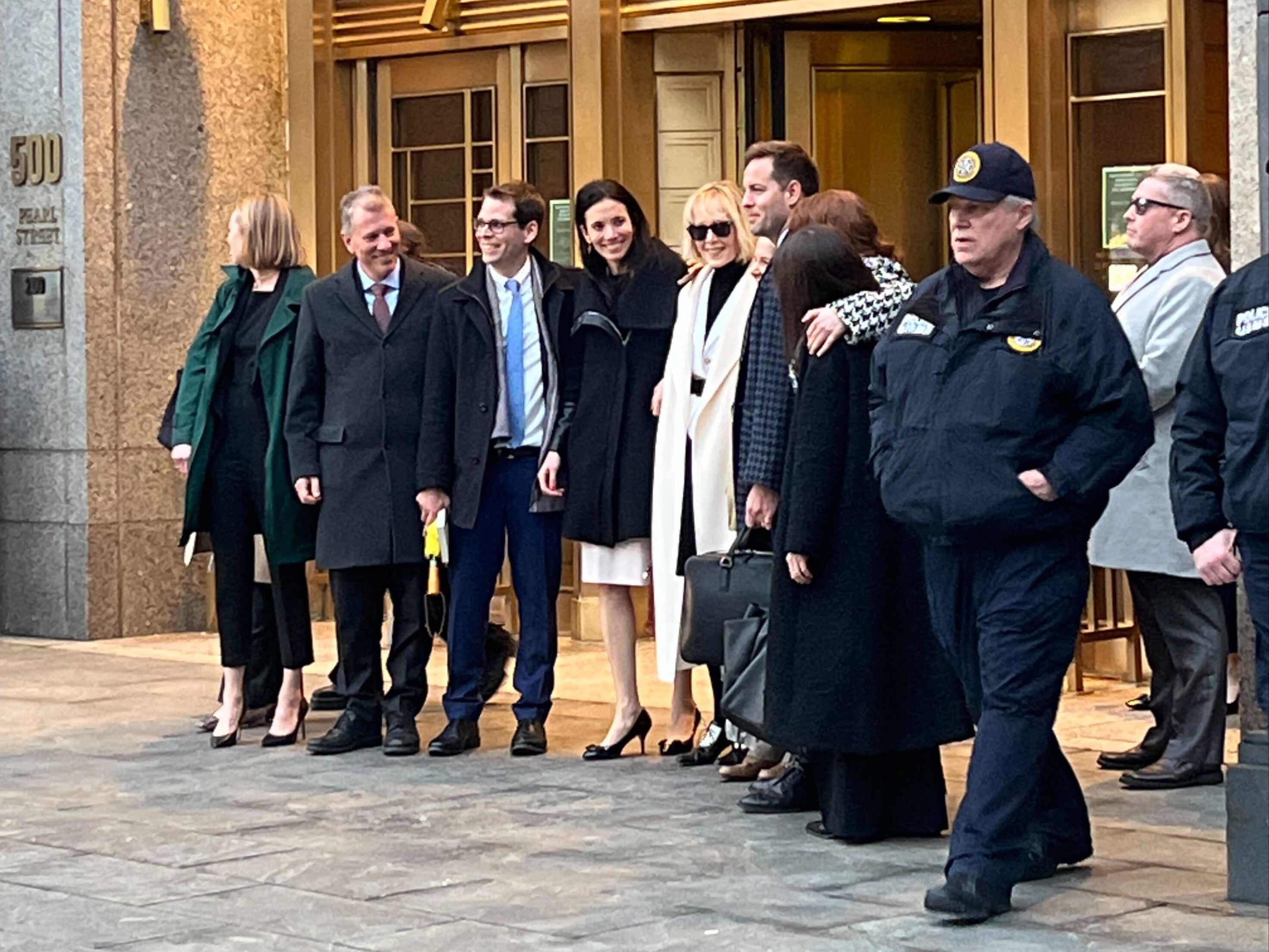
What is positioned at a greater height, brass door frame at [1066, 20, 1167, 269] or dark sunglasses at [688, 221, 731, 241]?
brass door frame at [1066, 20, 1167, 269]

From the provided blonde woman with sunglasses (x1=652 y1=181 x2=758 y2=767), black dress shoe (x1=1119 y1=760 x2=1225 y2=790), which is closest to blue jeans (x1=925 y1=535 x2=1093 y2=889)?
black dress shoe (x1=1119 y1=760 x2=1225 y2=790)

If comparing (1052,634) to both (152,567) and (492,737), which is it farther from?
(152,567)

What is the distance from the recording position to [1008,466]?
6.04m

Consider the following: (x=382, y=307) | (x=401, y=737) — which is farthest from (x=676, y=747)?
(x=382, y=307)

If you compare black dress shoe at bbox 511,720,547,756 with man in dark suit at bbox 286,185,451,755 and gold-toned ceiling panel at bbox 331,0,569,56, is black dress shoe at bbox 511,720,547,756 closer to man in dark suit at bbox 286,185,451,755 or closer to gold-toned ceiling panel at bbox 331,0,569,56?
man in dark suit at bbox 286,185,451,755

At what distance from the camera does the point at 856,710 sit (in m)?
6.94

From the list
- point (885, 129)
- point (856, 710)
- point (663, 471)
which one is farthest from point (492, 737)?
point (885, 129)

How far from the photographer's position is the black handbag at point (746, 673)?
736 centimetres

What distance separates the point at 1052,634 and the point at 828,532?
1030 millimetres

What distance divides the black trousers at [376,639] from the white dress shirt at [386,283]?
941 millimetres

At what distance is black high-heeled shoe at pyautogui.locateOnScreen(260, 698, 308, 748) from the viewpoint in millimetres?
9211

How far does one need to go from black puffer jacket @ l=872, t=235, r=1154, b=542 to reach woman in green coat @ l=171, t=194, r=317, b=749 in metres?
3.54

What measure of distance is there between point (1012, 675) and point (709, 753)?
8.57ft

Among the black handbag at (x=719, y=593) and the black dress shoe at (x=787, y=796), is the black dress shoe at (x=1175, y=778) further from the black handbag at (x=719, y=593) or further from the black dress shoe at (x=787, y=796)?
the black handbag at (x=719, y=593)
